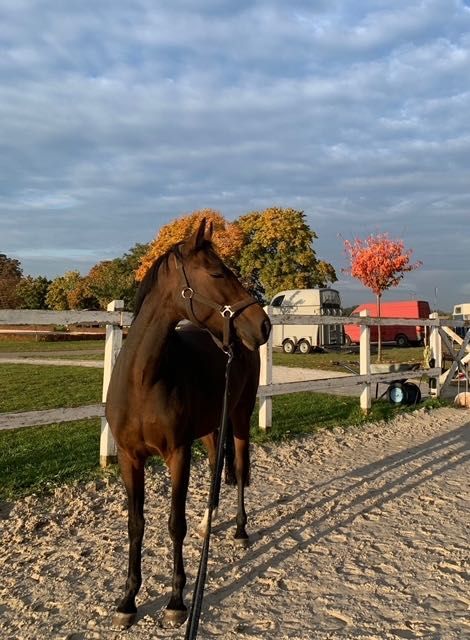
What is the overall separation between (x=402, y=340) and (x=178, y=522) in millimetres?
31621

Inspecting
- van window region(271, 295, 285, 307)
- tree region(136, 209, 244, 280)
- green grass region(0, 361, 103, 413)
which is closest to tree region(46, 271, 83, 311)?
tree region(136, 209, 244, 280)

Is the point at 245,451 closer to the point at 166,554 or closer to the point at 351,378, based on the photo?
the point at 166,554

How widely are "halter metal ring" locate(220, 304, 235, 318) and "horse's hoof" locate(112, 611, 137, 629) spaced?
1657 millimetres

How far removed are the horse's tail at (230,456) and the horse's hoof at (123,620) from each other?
5.84 ft

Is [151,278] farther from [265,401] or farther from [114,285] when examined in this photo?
[114,285]

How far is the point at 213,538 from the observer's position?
3.91 m

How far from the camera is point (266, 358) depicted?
293 inches

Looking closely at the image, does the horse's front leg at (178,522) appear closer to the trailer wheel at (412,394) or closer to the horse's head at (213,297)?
the horse's head at (213,297)

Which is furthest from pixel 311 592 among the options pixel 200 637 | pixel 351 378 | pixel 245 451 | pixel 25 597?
pixel 351 378

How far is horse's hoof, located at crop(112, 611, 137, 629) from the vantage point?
8.95 ft

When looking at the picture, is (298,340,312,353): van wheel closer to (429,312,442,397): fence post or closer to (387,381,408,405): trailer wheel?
(429,312,442,397): fence post

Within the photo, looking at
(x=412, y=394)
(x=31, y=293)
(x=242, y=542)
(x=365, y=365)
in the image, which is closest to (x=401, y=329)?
(x=412, y=394)

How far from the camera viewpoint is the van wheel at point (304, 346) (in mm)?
24172

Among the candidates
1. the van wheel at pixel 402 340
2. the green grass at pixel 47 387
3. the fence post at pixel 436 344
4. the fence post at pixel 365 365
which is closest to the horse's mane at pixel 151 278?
the green grass at pixel 47 387
